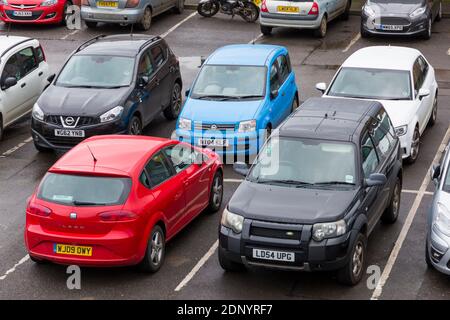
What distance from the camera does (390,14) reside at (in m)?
24.0

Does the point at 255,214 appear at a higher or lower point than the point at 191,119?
higher

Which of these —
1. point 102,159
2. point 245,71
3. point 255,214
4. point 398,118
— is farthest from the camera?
point 245,71

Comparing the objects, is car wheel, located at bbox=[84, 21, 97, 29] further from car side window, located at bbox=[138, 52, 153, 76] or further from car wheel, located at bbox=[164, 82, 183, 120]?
car side window, located at bbox=[138, 52, 153, 76]

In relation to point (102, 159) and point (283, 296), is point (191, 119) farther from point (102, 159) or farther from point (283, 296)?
point (283, 296)

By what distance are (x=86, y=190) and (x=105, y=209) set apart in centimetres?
40

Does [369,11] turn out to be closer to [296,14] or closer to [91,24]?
[296,14]

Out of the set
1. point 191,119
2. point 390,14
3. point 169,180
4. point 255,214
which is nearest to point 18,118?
point 191,119

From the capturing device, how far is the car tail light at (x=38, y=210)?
38.7ft

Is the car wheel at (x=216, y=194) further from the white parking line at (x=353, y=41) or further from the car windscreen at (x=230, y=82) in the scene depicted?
the white parking line at (x=353, y=41)

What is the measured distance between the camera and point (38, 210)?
11883 millimetres

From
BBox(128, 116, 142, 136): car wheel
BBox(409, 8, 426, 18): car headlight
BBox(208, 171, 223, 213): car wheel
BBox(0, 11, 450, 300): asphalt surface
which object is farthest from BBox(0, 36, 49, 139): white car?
BBox(409, 8, 426, 18): car headlight

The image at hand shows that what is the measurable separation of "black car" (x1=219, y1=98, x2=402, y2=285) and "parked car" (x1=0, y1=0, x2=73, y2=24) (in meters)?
13.9

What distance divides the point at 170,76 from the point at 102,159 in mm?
7091

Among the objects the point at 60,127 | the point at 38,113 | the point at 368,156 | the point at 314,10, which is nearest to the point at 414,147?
the point at 368,156
